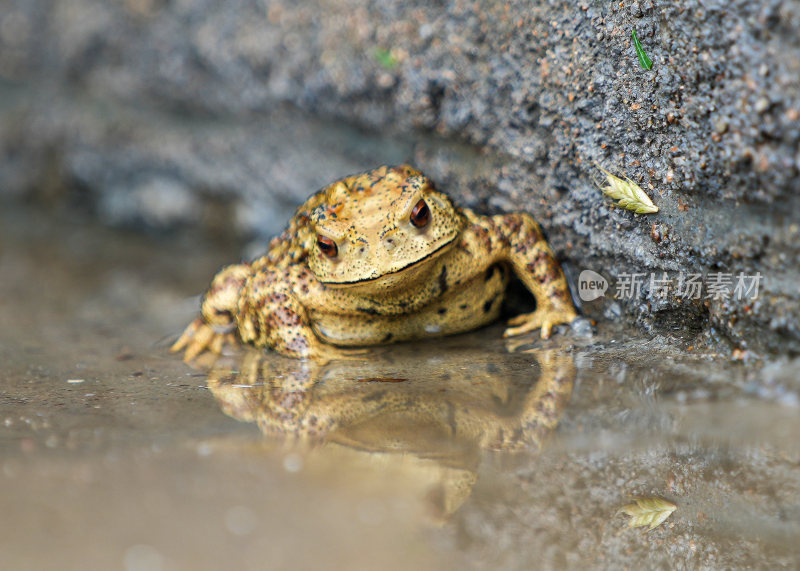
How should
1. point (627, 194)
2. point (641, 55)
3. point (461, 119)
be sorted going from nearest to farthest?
1. point (641, 55)
2. point (627, 194)
3. point (461, 119)

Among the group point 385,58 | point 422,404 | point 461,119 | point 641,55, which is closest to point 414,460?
point 422,404

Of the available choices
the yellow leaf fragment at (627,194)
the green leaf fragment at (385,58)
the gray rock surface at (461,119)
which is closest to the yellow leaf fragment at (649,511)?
the gray rock surface at (461,119)

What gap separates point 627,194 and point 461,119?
1.02 m

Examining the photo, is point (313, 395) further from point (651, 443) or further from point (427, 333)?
point (651, 443)

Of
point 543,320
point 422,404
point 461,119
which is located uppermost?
point 461,119

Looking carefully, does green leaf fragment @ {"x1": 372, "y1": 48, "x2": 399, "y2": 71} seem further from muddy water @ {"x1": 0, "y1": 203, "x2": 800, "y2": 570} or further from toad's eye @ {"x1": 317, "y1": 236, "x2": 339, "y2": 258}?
muddy water @ {"x1": 0, "y1": 203, "x2": 800, "y2": 570}

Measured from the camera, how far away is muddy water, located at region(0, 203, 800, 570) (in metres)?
1.73

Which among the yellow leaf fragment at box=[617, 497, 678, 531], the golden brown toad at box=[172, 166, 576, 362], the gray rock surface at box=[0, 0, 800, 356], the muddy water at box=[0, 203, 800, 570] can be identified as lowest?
the yellow leaf fragment at box=[617, 497, 678, 531]

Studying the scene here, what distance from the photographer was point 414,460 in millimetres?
2086

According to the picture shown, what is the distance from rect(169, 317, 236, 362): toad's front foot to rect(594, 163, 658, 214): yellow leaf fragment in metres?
1.99

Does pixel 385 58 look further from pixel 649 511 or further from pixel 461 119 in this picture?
pixel 649 511

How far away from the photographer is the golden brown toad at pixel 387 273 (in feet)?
9.63

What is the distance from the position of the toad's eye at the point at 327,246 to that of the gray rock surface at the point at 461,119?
3.19ft

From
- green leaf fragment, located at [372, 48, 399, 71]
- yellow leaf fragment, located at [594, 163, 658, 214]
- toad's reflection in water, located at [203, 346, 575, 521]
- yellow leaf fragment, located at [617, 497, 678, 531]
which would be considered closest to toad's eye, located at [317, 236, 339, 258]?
toad's reflection in water, located at [203, 346, 575, 521]
